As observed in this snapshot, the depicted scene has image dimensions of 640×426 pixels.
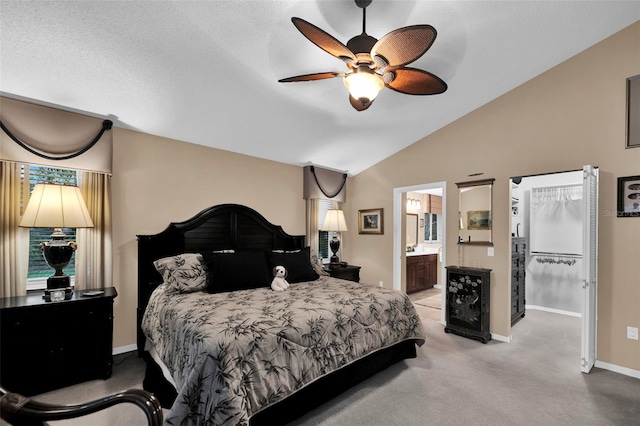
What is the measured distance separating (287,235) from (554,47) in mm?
3876

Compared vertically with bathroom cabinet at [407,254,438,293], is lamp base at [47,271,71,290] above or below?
above

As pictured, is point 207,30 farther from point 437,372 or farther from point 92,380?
point 437,372

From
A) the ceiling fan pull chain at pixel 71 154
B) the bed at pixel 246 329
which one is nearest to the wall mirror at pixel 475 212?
the bed at pixel 246 329

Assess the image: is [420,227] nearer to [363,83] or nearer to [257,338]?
[363,83]

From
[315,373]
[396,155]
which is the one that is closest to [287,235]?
[396,155]

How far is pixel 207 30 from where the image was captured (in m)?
2.22

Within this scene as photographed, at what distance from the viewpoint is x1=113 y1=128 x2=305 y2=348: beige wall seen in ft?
10.5

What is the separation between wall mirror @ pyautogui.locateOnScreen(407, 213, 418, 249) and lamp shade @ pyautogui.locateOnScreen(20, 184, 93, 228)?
5.94 metres

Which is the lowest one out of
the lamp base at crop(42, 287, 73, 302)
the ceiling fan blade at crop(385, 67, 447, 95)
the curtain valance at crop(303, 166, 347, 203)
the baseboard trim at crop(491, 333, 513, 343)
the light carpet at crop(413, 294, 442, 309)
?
the light carpet at crop(413, 294, 442, 309)

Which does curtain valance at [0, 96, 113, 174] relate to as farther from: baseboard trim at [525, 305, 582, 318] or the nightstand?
baseboard trim at [525, 305, 582, 318]

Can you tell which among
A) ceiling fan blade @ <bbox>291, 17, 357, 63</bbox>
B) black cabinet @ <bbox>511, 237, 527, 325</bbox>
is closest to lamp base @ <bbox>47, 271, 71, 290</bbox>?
ceiling fan blade @ <bbox>291, 17, 357, 63</bbox>

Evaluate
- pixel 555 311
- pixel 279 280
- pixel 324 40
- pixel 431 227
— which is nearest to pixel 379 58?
pixel 324 40

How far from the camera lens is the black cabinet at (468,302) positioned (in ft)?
12.2

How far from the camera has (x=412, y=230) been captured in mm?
6973
